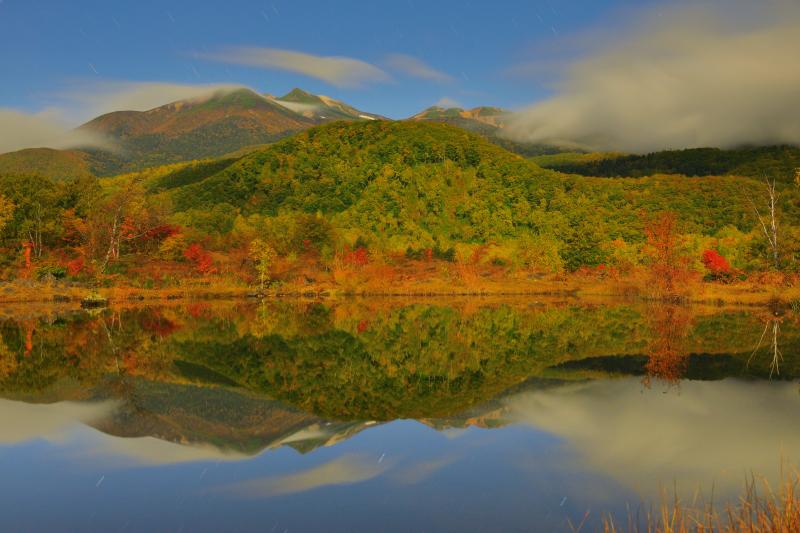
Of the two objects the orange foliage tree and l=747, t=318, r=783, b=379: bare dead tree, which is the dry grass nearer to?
l=747, t=318, r=783, b=379: bare dead tree

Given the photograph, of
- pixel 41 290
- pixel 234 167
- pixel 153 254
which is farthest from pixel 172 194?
pixel 41 290

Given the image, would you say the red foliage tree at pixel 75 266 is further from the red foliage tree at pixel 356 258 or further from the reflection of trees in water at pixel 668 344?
the reflection of trees in water at pixel 668 344

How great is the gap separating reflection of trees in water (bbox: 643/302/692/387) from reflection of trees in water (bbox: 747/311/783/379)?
6.40 ft

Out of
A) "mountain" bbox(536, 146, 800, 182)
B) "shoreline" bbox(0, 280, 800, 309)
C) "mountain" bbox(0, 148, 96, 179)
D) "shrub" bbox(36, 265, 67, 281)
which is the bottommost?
"shoreline" bbox(0, 280, 800, 309)

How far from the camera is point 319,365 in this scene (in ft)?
55.4

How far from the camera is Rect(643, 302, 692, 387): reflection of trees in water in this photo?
1562 centimetres

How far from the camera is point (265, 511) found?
7.08 metres

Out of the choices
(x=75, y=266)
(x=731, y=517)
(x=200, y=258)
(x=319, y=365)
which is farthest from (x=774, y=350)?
(x=75, y=266)

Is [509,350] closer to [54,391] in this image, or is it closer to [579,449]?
[579,449]

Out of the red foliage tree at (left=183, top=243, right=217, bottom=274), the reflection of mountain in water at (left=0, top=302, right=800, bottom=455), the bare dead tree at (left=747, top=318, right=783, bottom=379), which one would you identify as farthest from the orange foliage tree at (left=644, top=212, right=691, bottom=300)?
the red foliage tree at (left=183, top=243, right=217, bottom=274)

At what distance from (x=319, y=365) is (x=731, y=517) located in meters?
12.4

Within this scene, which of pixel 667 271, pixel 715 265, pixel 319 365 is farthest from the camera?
pixel 715 265

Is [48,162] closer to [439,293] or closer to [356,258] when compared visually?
[356,258]

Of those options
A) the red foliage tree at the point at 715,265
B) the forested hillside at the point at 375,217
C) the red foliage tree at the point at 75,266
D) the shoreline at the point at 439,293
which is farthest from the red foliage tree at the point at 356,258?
the red foliage tree at the point at 715,265
